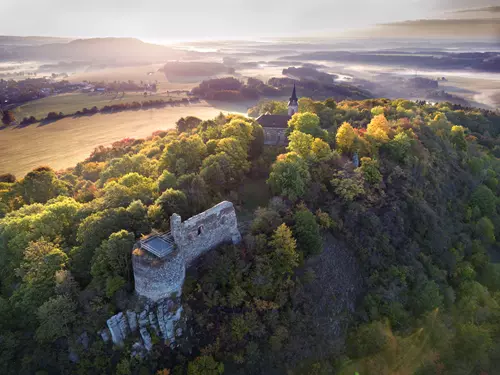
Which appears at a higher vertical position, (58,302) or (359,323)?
(58,302)

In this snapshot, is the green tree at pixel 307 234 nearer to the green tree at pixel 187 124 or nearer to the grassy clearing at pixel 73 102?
the green tree at pixel 187 124

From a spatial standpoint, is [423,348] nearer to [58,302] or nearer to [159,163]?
[58,302]

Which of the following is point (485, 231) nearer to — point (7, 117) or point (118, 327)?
point (118, 327)

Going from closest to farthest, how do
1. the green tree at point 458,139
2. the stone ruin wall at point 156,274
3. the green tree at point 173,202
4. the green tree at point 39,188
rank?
1. the stone ruin wall at point 156,274
2. the green tree at point 173,202
3. the green tree at point 39,188
4. the green tree at point 458,139

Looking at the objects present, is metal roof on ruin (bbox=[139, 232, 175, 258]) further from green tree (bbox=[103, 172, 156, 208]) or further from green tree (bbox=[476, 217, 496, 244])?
green tree (bbox=[476, 217, 496, 244])

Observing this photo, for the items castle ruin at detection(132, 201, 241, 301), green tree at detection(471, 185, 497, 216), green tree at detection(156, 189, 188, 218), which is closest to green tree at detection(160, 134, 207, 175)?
green tree at detection(156, 189, 188, 218)

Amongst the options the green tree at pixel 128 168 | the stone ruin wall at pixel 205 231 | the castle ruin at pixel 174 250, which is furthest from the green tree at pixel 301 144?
the green tree at pixel 128 168

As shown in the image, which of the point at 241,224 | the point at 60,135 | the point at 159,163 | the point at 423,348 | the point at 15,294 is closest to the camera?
the point at 15,294

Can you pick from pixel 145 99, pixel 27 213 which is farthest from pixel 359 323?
pixel 145 99
